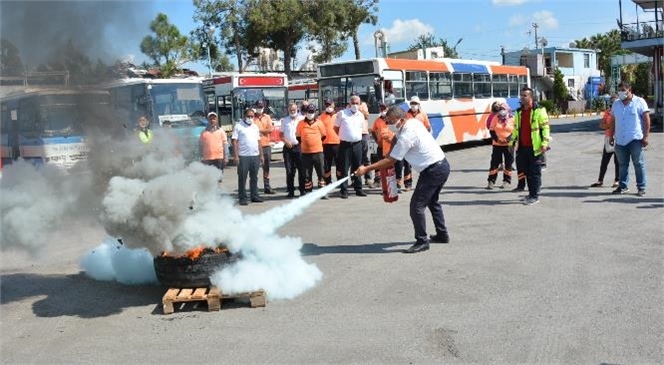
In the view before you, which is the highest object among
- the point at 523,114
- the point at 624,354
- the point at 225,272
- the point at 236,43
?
the point at 236,43

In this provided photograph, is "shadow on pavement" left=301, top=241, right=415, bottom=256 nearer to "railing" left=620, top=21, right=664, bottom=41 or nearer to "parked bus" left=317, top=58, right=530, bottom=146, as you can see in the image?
"parked bus" left=317, top=58, right=530, bottom=146

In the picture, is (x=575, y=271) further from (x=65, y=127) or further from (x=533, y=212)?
(x=65, y=127)

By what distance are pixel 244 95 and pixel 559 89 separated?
146ft

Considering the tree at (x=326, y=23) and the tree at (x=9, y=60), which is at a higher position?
the tree at (x=326, y=23)

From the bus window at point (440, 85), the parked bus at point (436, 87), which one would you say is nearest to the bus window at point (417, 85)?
the parked bus at point (436, 87)

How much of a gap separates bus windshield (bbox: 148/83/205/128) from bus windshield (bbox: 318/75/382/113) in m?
3.98

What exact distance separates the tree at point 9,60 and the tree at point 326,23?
26369 millimetres

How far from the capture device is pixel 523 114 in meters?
10.5

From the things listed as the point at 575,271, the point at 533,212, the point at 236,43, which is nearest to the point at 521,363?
the point at 575,271

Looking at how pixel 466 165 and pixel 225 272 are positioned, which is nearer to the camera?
pixel 225 272

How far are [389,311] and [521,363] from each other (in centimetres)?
142

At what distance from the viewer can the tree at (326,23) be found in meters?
31.0

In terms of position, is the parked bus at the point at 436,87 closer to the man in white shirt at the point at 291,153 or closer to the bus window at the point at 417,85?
the bus window at the point at 417,85

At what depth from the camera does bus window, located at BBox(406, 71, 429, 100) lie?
19000 mm
